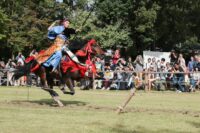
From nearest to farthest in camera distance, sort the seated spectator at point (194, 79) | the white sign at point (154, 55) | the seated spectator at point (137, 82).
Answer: the seated spectator at point (137, 82) → the seated spectator at point (194, 79) → the white sign at point (154, 55)

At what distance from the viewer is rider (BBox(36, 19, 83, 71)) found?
14.5m

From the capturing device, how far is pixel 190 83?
2503cm

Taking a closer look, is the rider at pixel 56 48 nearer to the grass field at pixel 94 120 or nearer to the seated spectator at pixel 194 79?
the grass field at pixel 94 120

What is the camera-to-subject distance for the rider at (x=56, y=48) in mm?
14500

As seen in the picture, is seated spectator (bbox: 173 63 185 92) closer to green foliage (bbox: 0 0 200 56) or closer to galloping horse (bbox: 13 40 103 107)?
galloping horse (bbox: 13 40 103 107)

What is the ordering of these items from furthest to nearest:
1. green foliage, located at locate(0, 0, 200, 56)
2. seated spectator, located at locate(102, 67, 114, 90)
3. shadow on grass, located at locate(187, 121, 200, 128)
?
1. green foliage, located at locate(0, 0, 200, 56)
2. seated spectator, located at locate(102, 67, 114, 90)
3. shadow on grass, located at locate(187, 121, 200, 128)

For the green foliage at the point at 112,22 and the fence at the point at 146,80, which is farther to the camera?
the green foliage at the point at 112,22

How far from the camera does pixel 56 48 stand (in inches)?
572

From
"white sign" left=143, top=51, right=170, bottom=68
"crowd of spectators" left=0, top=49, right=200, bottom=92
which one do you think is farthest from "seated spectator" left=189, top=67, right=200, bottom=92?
"white sign" left=143, top=51, right=170, bottom=68

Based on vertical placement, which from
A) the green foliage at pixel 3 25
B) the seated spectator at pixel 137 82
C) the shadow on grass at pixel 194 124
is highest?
the green foliage at pixel 3 25

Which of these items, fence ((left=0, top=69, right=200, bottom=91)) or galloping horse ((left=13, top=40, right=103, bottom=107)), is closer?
galloping horse ((left=13, top=40, right=103, bottom=107))

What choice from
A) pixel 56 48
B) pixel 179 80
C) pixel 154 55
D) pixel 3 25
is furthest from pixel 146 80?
A: pixel 3 25

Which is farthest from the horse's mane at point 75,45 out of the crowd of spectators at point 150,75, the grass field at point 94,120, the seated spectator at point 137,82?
the crowd of spectators at point 150,75

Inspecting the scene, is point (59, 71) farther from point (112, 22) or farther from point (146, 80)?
point (112, 22)
